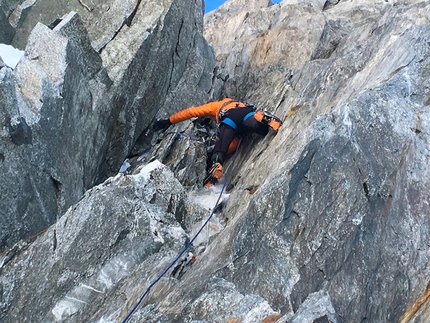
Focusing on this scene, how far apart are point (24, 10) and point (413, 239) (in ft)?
43.3

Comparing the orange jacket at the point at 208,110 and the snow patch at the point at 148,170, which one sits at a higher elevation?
the orange jacket at the point at 208,110

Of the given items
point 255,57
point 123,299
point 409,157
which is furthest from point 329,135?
point 255,57

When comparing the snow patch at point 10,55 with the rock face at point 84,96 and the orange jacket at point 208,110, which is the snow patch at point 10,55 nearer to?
the rock face at point 84,96

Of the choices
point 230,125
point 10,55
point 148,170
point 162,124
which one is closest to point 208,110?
point 230,125

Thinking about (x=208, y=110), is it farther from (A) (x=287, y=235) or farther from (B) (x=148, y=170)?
(A) (x=287, y=235)

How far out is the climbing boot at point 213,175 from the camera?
47.0 feet

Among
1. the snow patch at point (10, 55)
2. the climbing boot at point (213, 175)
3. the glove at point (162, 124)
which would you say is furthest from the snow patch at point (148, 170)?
the glove at point (162, 124)

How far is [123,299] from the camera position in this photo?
8953 millimetres

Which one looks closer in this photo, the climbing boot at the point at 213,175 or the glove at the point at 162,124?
the climbing boot at the point at 213,175

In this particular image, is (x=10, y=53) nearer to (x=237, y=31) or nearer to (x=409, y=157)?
(x=409, y=157)

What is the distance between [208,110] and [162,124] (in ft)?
6.49

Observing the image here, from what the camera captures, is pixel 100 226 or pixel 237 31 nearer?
pixel 100 226

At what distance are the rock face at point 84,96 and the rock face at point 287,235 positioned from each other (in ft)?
2.20

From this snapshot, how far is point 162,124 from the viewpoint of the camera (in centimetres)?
1728
